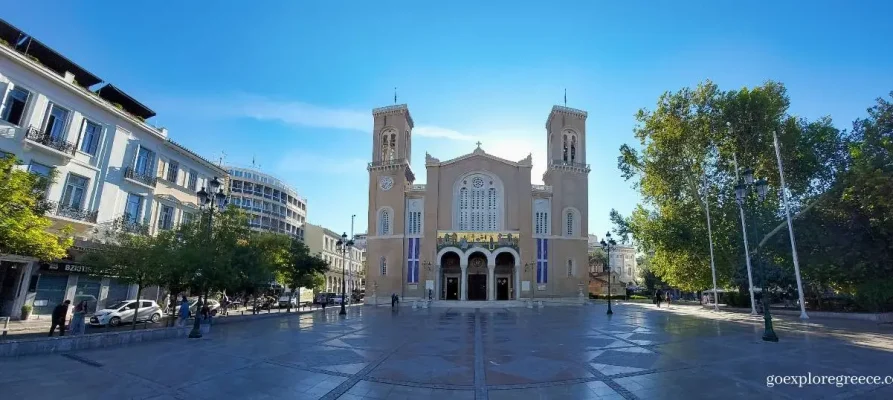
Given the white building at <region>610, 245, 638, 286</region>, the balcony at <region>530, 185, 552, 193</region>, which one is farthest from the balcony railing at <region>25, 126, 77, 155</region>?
the white building at <region>610, 245, 638, 286</region>

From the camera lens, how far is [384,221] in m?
47.1

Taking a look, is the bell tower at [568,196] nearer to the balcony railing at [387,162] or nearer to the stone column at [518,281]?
the stone column at [518,281]

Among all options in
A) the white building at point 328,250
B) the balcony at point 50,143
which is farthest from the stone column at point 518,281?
the balcony at point 50,143

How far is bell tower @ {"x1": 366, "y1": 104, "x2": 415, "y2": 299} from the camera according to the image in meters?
45.4

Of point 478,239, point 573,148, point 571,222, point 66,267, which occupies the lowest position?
point 66,267

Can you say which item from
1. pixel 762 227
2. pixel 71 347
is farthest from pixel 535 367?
pixel 762 227

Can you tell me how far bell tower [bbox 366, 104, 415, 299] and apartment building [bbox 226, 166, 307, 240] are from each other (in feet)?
68.3

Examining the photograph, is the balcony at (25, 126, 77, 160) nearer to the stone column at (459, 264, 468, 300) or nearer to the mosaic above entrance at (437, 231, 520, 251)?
the mosaic above entrance at (437, 231, 520, 251)

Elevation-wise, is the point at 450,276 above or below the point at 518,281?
above

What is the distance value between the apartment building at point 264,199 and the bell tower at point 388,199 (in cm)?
2081

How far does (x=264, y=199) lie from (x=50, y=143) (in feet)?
151

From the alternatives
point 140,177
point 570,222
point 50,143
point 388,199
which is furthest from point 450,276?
point 50,143

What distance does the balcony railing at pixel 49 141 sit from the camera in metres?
18.9

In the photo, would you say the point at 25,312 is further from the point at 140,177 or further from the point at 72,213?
the point at 140,177
